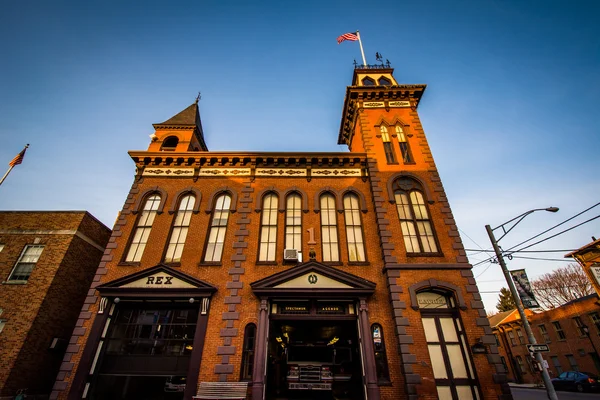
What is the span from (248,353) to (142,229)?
8.45 m

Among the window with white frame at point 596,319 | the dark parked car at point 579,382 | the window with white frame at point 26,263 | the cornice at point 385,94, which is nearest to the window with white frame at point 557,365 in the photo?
the window with white frame at point 596,319

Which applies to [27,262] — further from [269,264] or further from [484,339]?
[484,339]

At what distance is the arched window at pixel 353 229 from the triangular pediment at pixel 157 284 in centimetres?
666

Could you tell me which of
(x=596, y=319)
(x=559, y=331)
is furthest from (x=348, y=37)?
(x=559, y=331)

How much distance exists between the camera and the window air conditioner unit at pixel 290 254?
13.2 metres

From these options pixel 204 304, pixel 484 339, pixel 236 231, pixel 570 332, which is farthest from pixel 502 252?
pixel 570 332

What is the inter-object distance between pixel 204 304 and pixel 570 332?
3921 cm

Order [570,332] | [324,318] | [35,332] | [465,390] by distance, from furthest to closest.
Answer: [570,332] < [35,332] < [324,318] < [465,390]

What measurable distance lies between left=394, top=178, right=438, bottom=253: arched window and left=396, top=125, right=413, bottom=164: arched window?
1.43m

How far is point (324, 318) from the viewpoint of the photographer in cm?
1202

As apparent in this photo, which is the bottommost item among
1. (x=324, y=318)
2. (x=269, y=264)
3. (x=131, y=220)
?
(x=324, y=318)

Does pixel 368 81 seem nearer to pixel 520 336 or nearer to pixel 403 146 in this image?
pixel 403 146

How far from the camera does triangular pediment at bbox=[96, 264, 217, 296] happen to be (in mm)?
12375

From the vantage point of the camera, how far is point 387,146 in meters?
16.9
